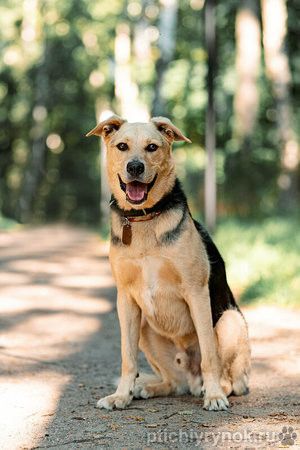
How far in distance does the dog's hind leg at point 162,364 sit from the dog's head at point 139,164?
981 mm

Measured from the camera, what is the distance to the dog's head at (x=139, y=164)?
16.9 feet

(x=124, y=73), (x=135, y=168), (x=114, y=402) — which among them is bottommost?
(x=114, y=402)

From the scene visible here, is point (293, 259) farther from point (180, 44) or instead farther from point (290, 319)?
point (180, 44)

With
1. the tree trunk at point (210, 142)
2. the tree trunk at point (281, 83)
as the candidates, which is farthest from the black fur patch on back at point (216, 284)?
the tree trunk at point (281, 83)

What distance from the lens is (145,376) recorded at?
5.69m

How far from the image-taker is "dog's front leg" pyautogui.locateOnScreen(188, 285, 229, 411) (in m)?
5.09

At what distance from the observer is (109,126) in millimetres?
5578

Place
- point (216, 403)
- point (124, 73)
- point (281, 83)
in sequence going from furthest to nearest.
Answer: point (124, 73)
point (281, 83)
point (216, 403)

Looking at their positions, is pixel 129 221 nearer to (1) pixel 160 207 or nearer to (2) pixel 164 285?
(1) pixel 160 207

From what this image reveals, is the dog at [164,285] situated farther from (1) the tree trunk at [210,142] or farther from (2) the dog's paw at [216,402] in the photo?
(1) the tree trunk at [210,142]

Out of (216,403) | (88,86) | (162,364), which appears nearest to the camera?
(216,403)

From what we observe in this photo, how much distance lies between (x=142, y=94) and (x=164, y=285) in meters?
28.4

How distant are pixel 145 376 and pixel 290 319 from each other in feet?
12.0

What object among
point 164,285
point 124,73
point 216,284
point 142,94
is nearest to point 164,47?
point 216,284
